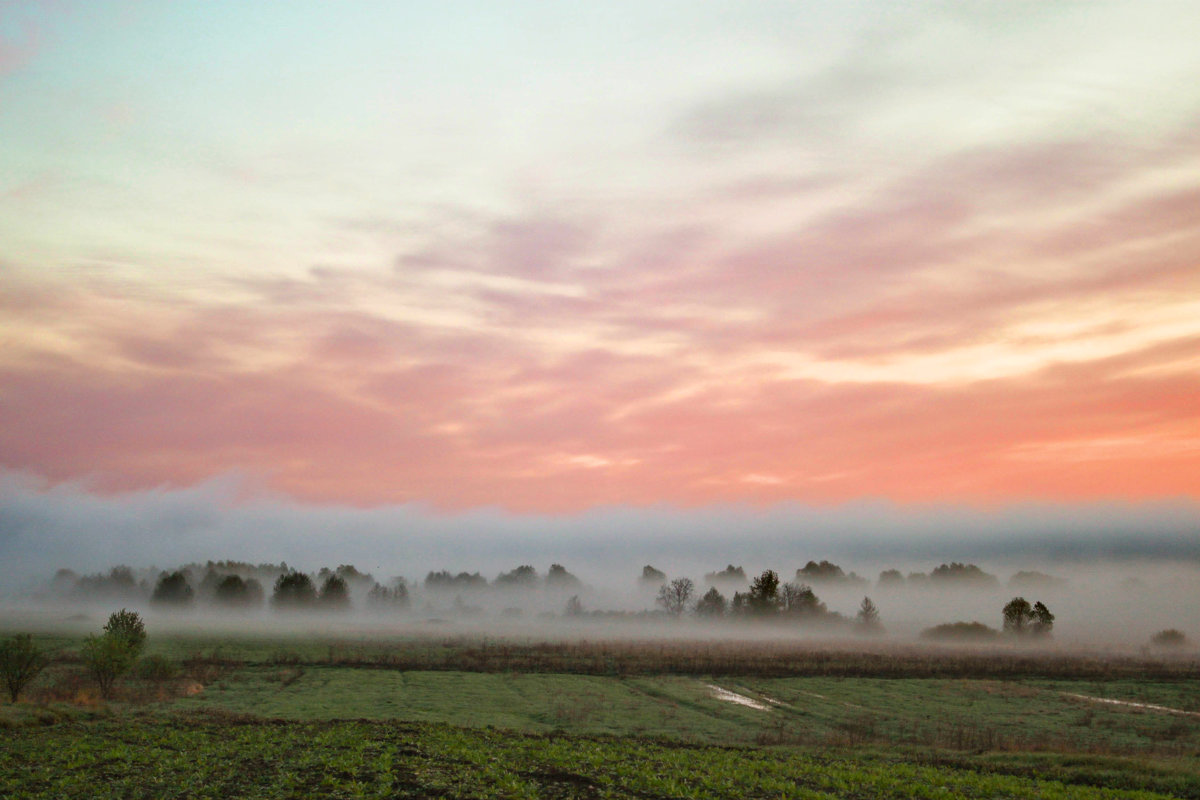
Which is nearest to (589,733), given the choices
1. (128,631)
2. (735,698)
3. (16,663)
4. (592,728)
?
(592,728)

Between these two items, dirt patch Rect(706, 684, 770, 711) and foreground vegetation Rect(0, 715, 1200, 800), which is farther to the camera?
dirt patch Rect(706, 684, 770, 711)

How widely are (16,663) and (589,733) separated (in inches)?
1995

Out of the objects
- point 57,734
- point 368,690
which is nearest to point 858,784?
point 57,734

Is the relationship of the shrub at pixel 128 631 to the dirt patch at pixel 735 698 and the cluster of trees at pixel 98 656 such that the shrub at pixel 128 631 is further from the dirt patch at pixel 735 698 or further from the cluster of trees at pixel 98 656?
the dirt patch at pixel 735 698

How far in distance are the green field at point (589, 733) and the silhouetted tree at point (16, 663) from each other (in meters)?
1.86

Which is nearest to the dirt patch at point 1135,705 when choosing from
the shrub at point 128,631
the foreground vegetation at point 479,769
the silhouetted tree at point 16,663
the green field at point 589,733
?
the green field at point 589,733

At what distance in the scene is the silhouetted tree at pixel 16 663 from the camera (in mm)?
66250

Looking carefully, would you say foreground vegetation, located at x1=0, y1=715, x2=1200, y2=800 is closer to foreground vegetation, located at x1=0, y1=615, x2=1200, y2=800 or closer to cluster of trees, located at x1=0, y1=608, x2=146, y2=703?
foreground vegetation, located at x1=0, y1=615, x2=1200, y2=800

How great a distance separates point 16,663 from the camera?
6650 centimetres

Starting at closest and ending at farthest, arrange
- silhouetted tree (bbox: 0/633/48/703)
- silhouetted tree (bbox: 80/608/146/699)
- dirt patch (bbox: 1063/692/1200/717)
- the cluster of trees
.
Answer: silhouetted tree (bbox: 0/633/48/703) → the cluster of trees → silhouetted tree (bbox: 80/608/146/699) → dirt patch (bbox: 1063/692/1200/717)

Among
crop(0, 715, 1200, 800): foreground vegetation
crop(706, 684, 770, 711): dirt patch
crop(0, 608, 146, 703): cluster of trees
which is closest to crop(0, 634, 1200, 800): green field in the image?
crop(0, 715, 1200, 800): foreground vegetation

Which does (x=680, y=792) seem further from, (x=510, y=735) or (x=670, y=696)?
(x=670, y=696)

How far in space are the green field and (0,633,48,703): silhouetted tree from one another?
1860 millimetres

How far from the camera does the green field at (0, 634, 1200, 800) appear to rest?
3497 cm
